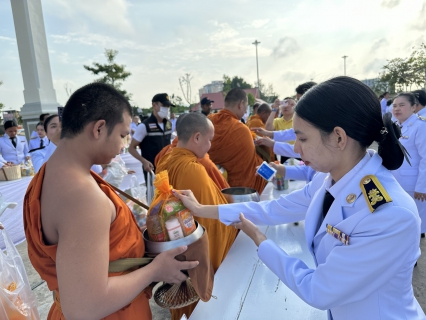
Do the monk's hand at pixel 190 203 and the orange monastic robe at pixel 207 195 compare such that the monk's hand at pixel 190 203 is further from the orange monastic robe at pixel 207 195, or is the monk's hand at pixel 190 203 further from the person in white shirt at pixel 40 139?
the person in white shirt at pixel 40 139

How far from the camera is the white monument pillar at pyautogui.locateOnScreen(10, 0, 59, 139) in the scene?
7.12 m

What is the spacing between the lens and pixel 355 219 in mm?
940

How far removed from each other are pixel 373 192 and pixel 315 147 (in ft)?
0.81

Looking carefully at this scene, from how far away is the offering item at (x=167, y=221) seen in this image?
4.00 ft

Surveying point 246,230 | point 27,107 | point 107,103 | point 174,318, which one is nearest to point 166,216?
point 246,230

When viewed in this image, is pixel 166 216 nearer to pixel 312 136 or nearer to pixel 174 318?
pixel 312 136

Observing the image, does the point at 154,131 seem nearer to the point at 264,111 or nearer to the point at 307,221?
the point at 264,111

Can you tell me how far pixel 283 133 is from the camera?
4.31m

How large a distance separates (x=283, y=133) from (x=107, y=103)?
11.8 feet

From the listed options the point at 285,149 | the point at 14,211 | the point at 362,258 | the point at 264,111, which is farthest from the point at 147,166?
the point at 362,258

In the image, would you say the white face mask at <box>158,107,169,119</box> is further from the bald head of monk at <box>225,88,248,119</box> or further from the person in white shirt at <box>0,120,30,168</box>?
the person in white shirt at <box>0,120,30,168</box>

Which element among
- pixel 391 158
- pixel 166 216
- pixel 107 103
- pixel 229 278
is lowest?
pixel 229 278

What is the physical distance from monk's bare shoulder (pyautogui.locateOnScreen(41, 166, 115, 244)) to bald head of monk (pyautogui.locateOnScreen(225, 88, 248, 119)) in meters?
3.33

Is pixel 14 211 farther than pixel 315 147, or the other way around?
pixel 14 211
